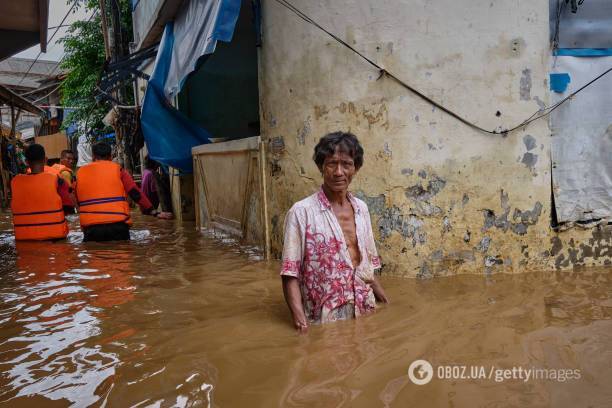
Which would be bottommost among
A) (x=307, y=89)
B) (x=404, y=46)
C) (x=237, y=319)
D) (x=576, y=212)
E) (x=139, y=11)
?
(x=237, y=319)

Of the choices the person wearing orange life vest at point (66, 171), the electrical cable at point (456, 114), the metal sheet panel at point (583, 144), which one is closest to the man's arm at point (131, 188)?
the person wearing orange life vest at point (66, 171)

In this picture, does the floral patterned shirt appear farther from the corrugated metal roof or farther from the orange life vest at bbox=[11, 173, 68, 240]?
the corrugated metal roof

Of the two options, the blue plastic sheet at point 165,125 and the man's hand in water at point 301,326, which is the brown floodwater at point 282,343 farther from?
the blue plastic sheet at point 165,125

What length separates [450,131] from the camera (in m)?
4.19

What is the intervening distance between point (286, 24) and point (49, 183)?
4.02m

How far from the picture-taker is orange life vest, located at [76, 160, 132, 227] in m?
6.46

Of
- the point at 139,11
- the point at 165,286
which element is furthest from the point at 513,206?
the point at 139,11

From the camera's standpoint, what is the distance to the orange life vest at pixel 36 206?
6.60 meters

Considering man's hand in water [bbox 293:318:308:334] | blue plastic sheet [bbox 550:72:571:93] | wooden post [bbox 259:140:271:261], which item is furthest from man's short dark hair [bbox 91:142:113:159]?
blue plastic sheet [bbox 550:72:571:93]

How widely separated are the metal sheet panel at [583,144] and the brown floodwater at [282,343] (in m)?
0.60

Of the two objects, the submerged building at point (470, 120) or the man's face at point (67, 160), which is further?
the man's face at point (67, 160)

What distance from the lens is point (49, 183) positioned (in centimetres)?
664

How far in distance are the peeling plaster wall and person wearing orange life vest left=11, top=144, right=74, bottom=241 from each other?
4236mm

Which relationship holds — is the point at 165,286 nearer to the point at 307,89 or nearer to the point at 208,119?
the point at 307,89
